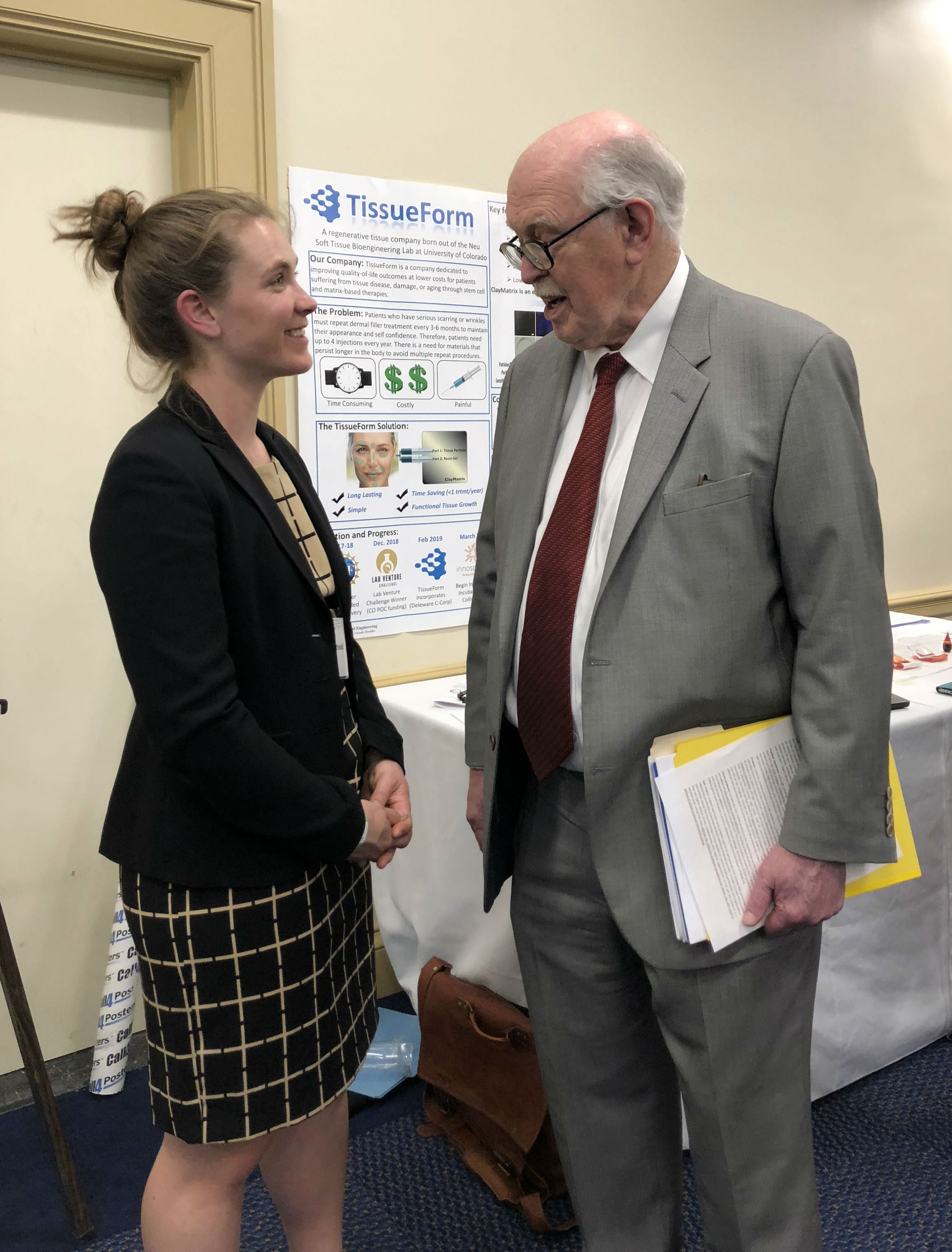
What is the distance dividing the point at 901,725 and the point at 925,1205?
80 centimetres

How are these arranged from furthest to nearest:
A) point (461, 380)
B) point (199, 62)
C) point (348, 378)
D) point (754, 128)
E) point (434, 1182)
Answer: point (754, 128) → point (461, 380) → point (348, 378) → point (199, 62) → point (434, 1182)

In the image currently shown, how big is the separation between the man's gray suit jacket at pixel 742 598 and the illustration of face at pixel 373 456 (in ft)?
3.91

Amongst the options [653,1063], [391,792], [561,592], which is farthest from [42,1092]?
[561,592]

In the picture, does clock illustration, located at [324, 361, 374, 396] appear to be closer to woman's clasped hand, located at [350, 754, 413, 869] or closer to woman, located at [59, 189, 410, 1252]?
woman, located at [59, 189, 410, 1252]

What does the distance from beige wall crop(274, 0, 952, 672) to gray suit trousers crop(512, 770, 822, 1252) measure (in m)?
1.16

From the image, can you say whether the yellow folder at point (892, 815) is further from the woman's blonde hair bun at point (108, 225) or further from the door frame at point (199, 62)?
the door frame at point (199, 62)

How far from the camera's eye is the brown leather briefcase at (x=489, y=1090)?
5.62 ft

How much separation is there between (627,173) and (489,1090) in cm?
146

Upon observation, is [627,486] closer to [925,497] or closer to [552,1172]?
[552,1172]

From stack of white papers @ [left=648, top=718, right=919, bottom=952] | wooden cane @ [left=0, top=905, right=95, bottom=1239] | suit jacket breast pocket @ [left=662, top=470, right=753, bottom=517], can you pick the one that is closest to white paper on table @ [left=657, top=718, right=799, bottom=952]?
stack of white papers @ [left=648, top=718, right=919, bottom=952]

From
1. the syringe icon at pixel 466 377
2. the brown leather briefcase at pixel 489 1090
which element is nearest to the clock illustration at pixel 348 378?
the syringe icon at pixel 466 377

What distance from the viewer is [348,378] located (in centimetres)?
226

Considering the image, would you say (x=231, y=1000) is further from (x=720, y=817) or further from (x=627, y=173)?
(x=627, y=173)

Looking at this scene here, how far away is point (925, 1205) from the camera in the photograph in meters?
1.72
